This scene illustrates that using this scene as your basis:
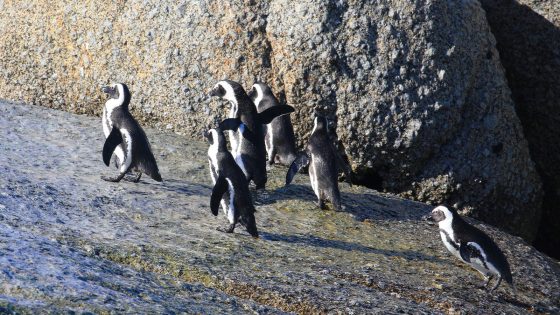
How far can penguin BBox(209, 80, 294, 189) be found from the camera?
809cm

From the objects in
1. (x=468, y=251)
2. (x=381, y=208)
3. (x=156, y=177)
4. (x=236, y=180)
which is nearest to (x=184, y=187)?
(x=156, y=177)

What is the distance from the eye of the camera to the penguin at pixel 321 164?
7863mm

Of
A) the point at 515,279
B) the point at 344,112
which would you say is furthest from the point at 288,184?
the point at 515,279

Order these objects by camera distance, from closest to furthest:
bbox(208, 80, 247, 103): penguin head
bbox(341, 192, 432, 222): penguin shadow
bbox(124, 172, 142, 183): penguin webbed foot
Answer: bbox(124, 172, 142, 183): penguin webbed foot, bbox(341, 192, 432, 222): penguin shadow, bbox(208, 80, 247, 103): penguin head

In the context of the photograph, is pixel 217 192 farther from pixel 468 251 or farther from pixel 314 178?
pixel 468 251

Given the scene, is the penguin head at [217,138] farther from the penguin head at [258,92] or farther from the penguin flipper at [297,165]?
the penguin head at [258,92]

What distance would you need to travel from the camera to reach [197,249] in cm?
639

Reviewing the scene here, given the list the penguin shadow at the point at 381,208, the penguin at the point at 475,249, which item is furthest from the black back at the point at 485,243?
the penguin shadow at the point at 381,208

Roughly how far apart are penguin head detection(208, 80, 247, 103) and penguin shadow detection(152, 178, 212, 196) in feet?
2.98

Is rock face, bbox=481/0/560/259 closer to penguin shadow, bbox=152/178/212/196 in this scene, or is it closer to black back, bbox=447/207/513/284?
black back, bbox=447/207/513/284

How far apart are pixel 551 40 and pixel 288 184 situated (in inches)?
122

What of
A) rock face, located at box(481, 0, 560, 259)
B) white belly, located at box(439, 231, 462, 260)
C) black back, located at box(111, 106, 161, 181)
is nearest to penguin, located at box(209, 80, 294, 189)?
black back, located at box(111, 106, 161, 181)

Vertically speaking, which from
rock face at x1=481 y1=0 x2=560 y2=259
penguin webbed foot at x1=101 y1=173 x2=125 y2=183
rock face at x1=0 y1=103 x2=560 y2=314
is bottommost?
rock face at x1=0 y1=103 x2=560 y2=314

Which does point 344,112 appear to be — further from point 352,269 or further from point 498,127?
point 352,269
